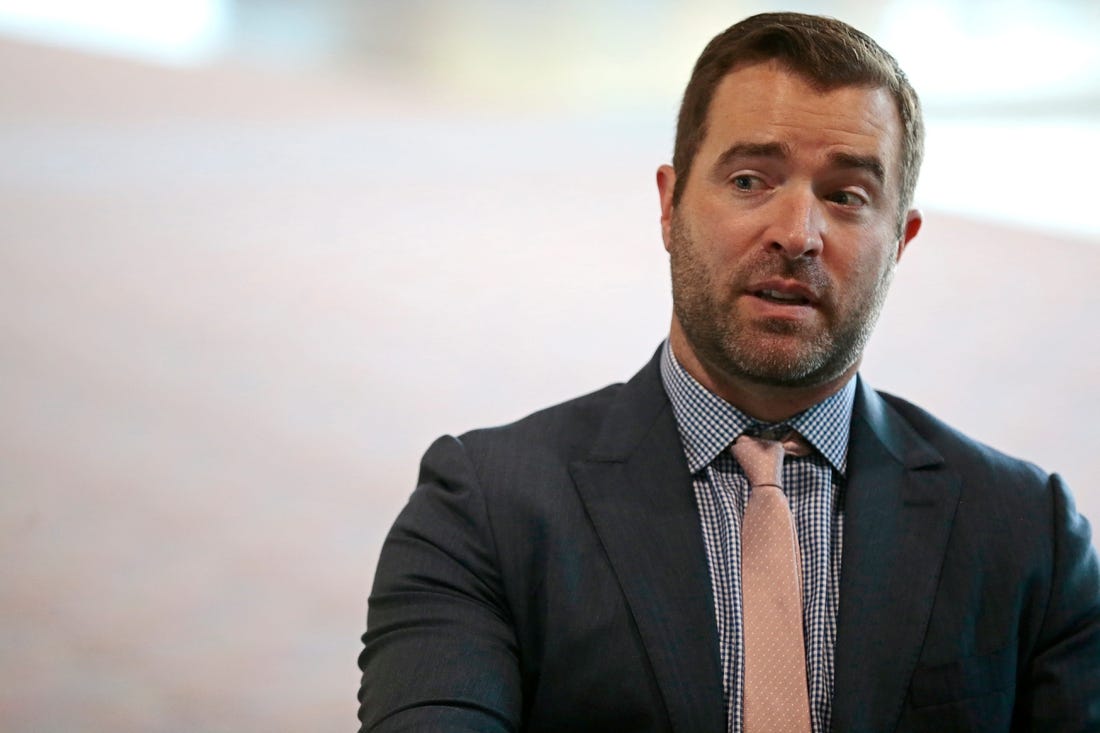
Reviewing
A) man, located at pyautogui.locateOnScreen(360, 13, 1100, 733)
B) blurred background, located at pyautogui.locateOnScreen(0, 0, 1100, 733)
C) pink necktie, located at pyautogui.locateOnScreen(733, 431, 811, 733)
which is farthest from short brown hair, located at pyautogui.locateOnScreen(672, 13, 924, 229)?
blurred background, located at pyautogui.locateOnScreen(0, 0, 1100, 733)

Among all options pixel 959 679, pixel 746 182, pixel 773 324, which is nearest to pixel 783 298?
pixel 773 324

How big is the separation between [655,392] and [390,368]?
1233 mm

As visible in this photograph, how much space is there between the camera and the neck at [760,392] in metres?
1.65

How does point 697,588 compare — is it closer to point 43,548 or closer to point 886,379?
point 43,548

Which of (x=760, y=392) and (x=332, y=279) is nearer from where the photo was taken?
(x=760, y=392)

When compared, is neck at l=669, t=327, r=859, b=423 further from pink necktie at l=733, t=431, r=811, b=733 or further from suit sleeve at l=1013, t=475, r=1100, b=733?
suit sleeve at l=1013, t=475, r=1100, b=733

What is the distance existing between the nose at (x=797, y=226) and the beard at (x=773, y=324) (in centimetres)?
1

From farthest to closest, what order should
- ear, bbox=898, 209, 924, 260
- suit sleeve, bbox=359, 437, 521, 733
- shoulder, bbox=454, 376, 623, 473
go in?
ear, bbox=898, 209, 924, 260 < shoulder, bbox=454, 376, 623, 473 < suit sleeve, bbox=359, 437, 521, 733

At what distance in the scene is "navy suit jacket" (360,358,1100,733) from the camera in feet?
4.86

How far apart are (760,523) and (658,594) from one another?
16cm

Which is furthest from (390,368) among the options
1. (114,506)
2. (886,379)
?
(886,379)

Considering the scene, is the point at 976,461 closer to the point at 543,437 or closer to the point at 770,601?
the point at 770,601

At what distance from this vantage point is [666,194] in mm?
1796

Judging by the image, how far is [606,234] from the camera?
3.45m
